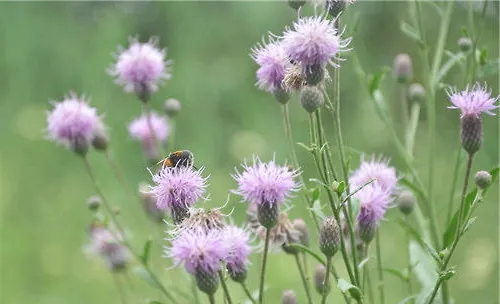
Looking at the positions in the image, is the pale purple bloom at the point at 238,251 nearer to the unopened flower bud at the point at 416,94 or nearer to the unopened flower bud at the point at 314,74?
the unopened flower bud at the point at 314,74

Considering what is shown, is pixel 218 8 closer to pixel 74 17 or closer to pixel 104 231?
pixel 74 17

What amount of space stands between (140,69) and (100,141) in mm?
173

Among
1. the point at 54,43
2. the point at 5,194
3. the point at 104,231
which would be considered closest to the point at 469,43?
the point at 104,231

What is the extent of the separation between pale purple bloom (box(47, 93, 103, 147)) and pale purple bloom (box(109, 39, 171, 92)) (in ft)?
0.33

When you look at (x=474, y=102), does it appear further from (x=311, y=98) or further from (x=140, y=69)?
(x=140, y=69)

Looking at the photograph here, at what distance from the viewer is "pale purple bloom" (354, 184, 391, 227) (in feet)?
3.93

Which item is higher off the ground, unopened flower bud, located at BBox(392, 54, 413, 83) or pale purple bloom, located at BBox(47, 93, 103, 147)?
pale purple bloom, located at BBox(47, 93, 103, 147)

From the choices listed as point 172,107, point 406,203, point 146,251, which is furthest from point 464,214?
point 172,107

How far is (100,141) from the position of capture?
1.59 metres

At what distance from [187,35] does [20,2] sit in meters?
1.01

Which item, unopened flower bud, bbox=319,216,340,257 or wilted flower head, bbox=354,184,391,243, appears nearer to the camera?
unopened flower bud, bbox=319,216,340,257

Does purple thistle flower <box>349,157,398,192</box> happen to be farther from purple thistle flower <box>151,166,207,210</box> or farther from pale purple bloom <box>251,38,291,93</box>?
purple thistle flower <box>151,166,207,210</box>

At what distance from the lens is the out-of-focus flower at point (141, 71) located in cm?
153

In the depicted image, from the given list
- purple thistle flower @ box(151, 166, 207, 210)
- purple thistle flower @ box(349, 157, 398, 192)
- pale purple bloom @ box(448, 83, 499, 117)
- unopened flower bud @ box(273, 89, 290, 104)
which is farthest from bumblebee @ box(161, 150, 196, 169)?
pale purple bloom @ box(448, 83, 499, 117)
